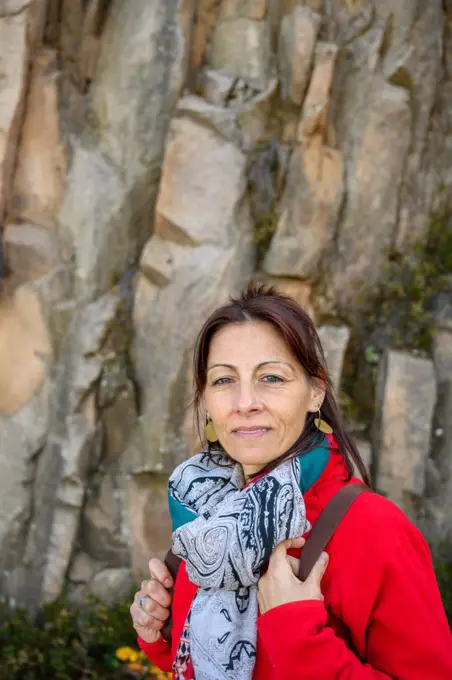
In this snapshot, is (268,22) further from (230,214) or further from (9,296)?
(9,296)

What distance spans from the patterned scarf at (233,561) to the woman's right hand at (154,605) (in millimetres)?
227

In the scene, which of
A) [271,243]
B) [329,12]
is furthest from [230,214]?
[329,12]

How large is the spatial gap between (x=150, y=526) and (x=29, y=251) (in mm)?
2730

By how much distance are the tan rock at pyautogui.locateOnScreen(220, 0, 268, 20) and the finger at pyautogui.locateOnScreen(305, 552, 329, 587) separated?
19.1ft

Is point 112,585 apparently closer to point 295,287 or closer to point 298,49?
point 295,287

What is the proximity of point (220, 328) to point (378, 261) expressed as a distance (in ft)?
13.9

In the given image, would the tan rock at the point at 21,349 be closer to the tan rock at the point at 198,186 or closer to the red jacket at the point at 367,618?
the tan rock at the point at 198,186

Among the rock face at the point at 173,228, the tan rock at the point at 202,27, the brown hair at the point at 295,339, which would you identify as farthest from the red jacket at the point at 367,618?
the tan rock at the point at 202,27

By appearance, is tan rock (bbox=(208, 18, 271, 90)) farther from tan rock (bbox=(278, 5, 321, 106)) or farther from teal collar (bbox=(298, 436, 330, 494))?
teal collar (bbox=(298, 436, 330, 494))

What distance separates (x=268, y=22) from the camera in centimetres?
600

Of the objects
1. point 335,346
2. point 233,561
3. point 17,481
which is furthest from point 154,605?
point 17,481

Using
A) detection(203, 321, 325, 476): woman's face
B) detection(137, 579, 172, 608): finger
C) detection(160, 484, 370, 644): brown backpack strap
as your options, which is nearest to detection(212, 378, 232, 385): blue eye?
detection(203, 321, 325, 476): woman's face

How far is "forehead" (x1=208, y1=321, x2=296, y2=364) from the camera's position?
1776mm

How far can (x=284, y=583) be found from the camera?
145cm
